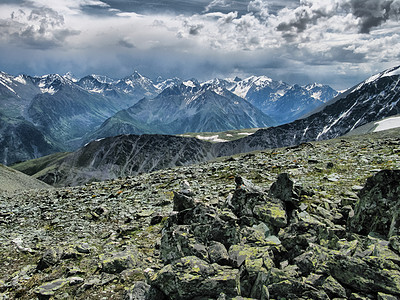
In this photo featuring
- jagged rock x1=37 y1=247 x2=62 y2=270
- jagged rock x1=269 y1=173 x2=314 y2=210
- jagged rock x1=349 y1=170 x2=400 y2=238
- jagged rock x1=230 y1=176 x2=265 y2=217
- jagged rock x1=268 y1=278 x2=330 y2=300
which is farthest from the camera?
jagged rock x1=269 y1=173 x2=314 y2=210

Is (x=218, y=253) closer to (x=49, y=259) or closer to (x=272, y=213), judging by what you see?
(x=272, y=213)

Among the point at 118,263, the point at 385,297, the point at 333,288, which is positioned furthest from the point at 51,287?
the point at 385,297

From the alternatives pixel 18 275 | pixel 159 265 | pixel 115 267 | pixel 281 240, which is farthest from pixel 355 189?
pixel 18 275

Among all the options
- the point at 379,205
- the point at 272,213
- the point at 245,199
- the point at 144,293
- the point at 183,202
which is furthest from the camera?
the point at 183,202

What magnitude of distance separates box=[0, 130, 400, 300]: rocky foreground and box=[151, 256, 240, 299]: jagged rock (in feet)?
0.10

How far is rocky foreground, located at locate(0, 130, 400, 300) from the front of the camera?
7.48 m

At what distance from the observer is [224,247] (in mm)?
9430

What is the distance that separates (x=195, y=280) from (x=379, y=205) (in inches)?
298

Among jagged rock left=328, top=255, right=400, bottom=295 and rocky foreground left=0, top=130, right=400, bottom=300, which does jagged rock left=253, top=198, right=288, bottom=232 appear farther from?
jagged rock left=328, top=255, right=400, bottom=295

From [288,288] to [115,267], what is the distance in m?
7.41

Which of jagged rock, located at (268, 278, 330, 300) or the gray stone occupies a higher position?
jagged rock, located at (268, 278, 330, 300)

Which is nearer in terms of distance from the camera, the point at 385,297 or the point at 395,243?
the point at 385,297

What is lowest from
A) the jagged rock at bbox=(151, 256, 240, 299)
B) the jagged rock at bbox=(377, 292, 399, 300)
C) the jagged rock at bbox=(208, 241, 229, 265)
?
the jagged rock at bbox=(151, 256, 240, 299)

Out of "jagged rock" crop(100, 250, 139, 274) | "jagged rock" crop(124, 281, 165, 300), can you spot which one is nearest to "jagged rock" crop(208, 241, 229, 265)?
"jagged rock" crop(124, 281, 165, 300)
